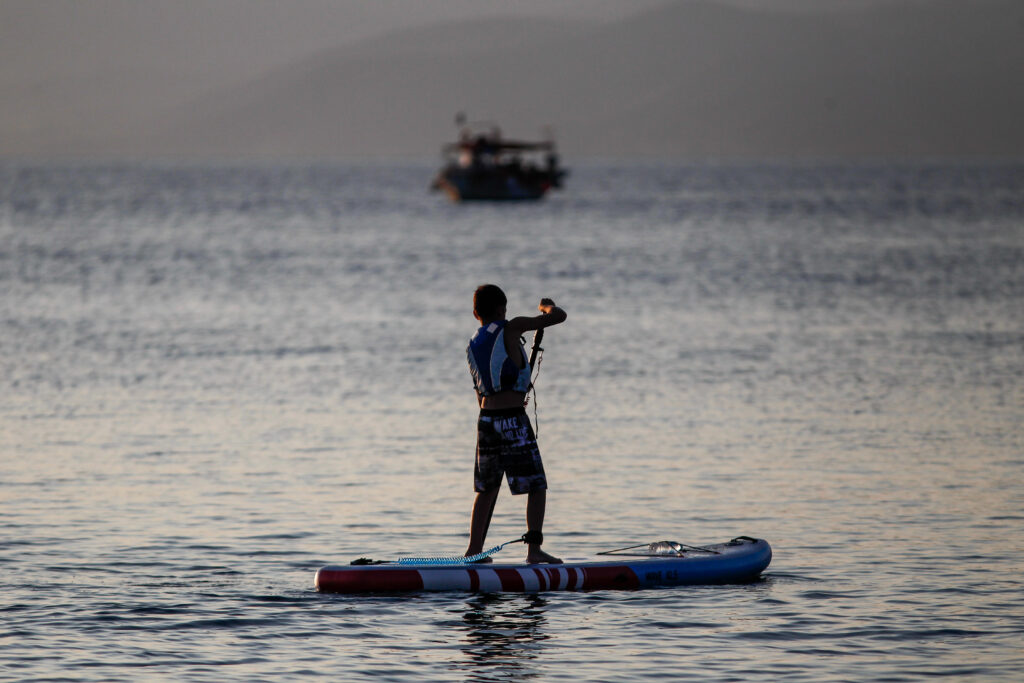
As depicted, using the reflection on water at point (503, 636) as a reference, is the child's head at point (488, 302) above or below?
above

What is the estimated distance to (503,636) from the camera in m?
9.95

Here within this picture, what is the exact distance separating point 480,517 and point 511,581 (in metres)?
0.52

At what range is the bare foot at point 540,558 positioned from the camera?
36.4 ft

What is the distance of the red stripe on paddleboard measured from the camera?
11.0m

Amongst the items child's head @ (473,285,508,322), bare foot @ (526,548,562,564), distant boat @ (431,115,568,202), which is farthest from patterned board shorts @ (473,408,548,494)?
distant boat @ (431,115,568,202)

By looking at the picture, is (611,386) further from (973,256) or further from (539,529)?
(973,256)

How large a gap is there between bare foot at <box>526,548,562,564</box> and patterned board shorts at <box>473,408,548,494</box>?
481 millimetres

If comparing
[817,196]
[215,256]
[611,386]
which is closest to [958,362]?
[611,386]

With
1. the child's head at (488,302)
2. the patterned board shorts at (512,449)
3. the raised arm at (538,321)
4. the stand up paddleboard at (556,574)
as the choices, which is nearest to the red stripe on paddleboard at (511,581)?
the stand up paddleboard at (556,574)

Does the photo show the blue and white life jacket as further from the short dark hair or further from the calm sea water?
the calm sea water

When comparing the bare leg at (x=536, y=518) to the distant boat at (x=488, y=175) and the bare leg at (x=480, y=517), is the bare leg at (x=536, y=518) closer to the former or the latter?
the bare leg at (x=480, y=517)

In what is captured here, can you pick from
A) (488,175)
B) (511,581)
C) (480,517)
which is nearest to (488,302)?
(480,517)

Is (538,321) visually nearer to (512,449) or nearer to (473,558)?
(512,449)

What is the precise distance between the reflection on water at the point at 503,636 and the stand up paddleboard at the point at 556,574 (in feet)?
0.48
